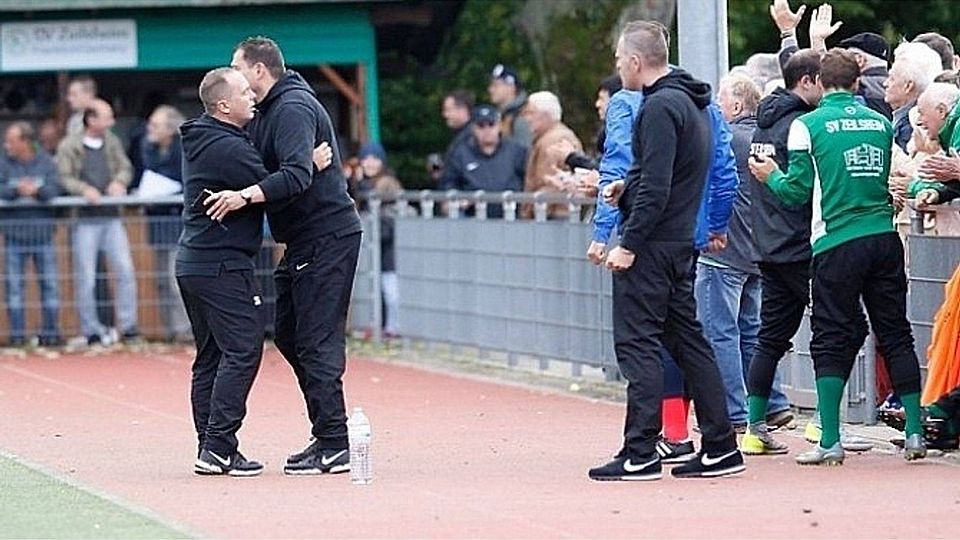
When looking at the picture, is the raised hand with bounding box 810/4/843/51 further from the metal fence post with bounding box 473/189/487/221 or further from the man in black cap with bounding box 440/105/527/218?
the man in black cap with bounding box 440/105/527/218

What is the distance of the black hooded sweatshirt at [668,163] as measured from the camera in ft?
34.0

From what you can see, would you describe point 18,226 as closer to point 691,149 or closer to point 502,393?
point 502,393

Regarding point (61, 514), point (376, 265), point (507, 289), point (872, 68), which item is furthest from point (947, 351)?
point (376, 265)

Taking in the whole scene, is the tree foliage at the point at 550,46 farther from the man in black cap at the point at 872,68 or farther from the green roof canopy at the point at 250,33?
the man in black cap at the point at 872,68

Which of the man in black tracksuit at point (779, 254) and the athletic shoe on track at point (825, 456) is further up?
the man in black tracksuit at point (779, 254)

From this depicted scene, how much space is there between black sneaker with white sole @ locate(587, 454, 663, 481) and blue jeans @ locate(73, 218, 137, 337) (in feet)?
33.3

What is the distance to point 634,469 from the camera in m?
10.5

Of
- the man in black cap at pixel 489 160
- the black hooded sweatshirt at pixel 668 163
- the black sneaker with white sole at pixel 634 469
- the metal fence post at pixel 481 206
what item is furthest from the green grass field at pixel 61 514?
the man in black cap at pixel 489 160

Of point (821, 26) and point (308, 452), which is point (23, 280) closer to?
point (308, 452)

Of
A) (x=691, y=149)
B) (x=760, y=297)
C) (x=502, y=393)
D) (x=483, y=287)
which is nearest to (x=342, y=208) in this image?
(x=691, y=149)

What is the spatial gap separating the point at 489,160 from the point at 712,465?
28.0ft

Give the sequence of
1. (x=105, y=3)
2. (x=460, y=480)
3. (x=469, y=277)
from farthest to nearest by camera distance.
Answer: (x=105, y=3) → (x=469, y=277) → (x=460, y=480)

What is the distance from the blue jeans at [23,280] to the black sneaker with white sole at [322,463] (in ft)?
30.4

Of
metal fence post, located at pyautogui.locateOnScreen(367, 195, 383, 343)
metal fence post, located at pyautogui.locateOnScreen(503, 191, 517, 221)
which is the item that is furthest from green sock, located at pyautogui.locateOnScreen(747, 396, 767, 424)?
A: metal fence post, located at pyautogui.locateOnScreen(367, 195, 383, 343)
